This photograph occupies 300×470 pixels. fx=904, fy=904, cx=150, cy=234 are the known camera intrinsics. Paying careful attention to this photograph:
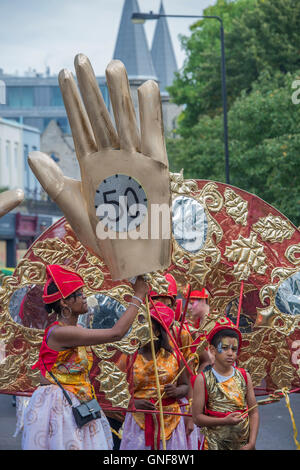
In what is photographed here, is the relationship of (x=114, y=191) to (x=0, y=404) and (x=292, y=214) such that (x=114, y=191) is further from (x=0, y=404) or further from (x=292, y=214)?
(x=292, y=214)

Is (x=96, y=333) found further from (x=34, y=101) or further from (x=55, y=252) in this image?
(x=34, y=101)

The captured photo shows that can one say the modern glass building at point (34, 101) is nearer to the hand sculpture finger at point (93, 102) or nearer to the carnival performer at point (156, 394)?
the carnival performer at point (156, 394)

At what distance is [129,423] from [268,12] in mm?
21352

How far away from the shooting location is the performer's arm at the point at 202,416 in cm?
548

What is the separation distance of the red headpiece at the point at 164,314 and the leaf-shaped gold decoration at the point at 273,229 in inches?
35.4

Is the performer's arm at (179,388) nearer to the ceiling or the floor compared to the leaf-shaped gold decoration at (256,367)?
nearer to the floor

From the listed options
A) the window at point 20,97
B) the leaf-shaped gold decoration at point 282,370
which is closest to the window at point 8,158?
the window at point 20,97

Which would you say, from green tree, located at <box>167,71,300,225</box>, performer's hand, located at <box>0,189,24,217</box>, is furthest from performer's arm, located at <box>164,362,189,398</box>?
green tree, located at <box>167,71,300,225</box>

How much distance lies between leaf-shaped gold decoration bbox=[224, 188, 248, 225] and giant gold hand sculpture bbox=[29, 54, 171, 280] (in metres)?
1.51

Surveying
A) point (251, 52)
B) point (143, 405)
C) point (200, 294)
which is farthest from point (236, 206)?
point (251, 52)

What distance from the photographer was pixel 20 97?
8588 centimetres

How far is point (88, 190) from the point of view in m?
5.30

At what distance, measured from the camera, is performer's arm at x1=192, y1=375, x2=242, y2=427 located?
5484 mm
